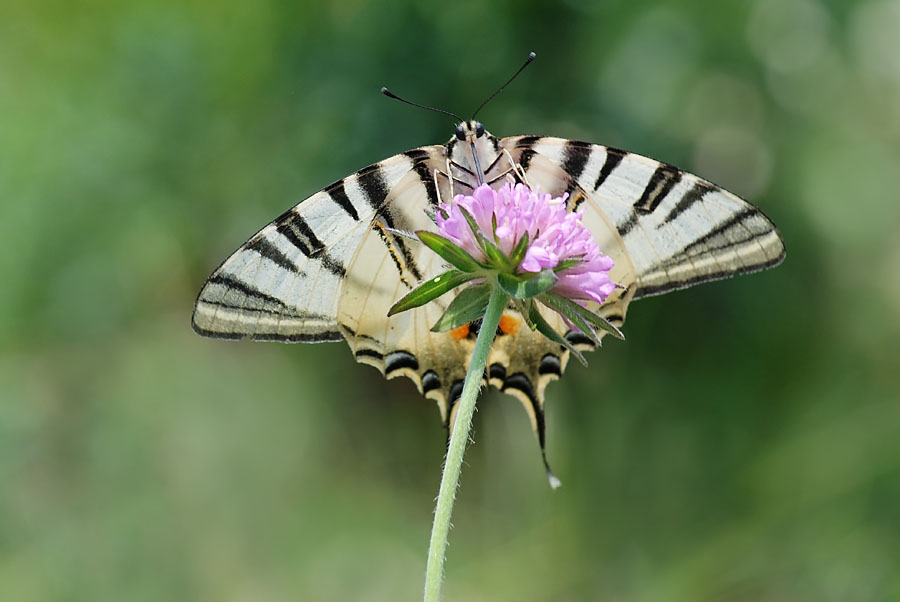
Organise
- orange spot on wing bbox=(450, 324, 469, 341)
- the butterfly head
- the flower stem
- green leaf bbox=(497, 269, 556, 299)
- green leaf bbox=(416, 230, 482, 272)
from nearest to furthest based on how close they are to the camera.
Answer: the flower stem < green leaf bbox=(497, 269, 556, 299) < green leaf bbox=(416, 230, 482, 272) < the butterfly head < orange spot on wing bbox=(450, 324, 469, 341)

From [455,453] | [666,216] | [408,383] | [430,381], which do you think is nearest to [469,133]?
[666,216]

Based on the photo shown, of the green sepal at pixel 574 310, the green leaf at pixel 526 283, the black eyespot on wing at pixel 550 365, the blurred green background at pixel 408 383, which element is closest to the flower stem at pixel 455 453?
the green leaf at pixel 526 283

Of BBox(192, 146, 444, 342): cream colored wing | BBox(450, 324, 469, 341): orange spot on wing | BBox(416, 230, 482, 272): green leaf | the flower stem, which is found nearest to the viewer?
the flower stem

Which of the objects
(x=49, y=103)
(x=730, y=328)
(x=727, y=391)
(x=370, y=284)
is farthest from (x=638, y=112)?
(x=49, y=103)

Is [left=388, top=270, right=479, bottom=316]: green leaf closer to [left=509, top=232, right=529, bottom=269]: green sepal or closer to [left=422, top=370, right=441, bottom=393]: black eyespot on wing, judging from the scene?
[left=509, top=232, right=529, bottom=269]: green sepal

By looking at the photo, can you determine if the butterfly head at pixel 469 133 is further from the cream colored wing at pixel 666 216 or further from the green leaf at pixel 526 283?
the green leaf at pixel 526 283

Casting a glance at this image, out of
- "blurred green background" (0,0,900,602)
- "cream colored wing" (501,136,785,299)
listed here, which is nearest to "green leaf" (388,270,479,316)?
"cream colored wing" (501,136,785,299)

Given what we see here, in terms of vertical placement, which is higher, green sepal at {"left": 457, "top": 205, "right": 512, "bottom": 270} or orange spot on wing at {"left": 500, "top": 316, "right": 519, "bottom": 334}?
green sepal at {"left": 457, "top": 205, "right": 512, "bottom": 270}
